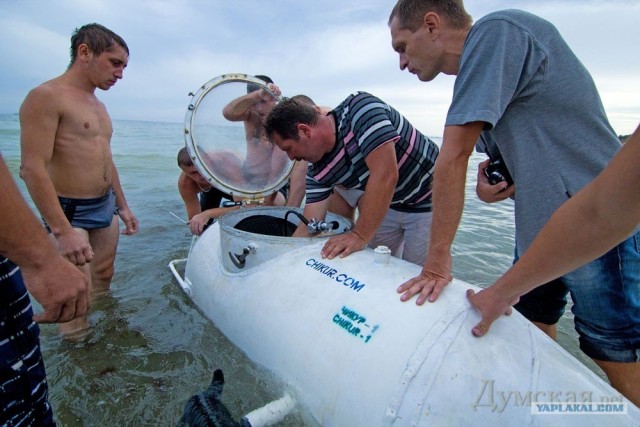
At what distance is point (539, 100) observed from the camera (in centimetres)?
160

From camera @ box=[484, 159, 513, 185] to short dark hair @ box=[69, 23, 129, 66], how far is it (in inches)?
122

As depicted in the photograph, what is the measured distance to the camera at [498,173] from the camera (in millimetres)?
1940

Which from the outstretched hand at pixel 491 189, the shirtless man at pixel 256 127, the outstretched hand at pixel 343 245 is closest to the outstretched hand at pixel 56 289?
the outstretched hand at pixel 343 245

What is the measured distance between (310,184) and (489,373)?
1.97 metres

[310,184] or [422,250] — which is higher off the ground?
[310,184]

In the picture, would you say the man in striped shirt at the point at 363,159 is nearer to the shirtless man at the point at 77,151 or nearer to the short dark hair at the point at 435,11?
the short dark hair at the point at 435,11

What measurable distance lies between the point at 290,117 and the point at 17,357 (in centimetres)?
186

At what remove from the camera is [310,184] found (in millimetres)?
3000

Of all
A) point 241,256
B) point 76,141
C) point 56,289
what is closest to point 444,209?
point 241,256

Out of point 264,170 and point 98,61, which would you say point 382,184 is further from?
point 98,61

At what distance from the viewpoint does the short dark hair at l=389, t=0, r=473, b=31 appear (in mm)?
1879

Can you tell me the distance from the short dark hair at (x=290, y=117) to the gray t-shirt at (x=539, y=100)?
3.51 ft

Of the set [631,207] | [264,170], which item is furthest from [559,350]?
[264,170]

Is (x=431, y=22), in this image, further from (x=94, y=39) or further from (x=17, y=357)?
(x=94, y=39)
